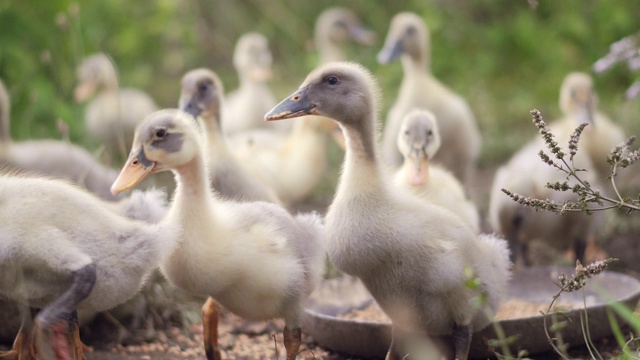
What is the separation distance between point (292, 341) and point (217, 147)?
4.71ft

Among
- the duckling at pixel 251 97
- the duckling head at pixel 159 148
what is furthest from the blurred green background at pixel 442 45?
the duckling head at pixel 159 148

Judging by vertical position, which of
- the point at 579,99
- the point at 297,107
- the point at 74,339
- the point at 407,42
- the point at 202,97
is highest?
the point at 407,42

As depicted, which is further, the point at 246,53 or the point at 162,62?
the point at 162,62

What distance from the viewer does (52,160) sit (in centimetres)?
608

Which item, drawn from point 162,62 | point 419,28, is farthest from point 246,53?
point 162,62

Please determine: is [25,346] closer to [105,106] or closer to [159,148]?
[159,148]

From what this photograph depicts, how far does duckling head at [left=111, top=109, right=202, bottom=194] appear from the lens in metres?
4.20

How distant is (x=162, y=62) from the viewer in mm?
11977

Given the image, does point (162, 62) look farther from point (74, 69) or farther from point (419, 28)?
point (419, 28)

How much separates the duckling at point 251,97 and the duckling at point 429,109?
154 centimetres

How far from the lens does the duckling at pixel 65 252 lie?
144 inches

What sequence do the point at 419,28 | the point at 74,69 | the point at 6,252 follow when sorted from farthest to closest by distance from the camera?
the point at 74,69 < the point at 419,28 < the point at 6,252

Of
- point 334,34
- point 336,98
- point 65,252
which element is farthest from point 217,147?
point 334,34

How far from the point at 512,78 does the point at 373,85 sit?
24.8 feet
